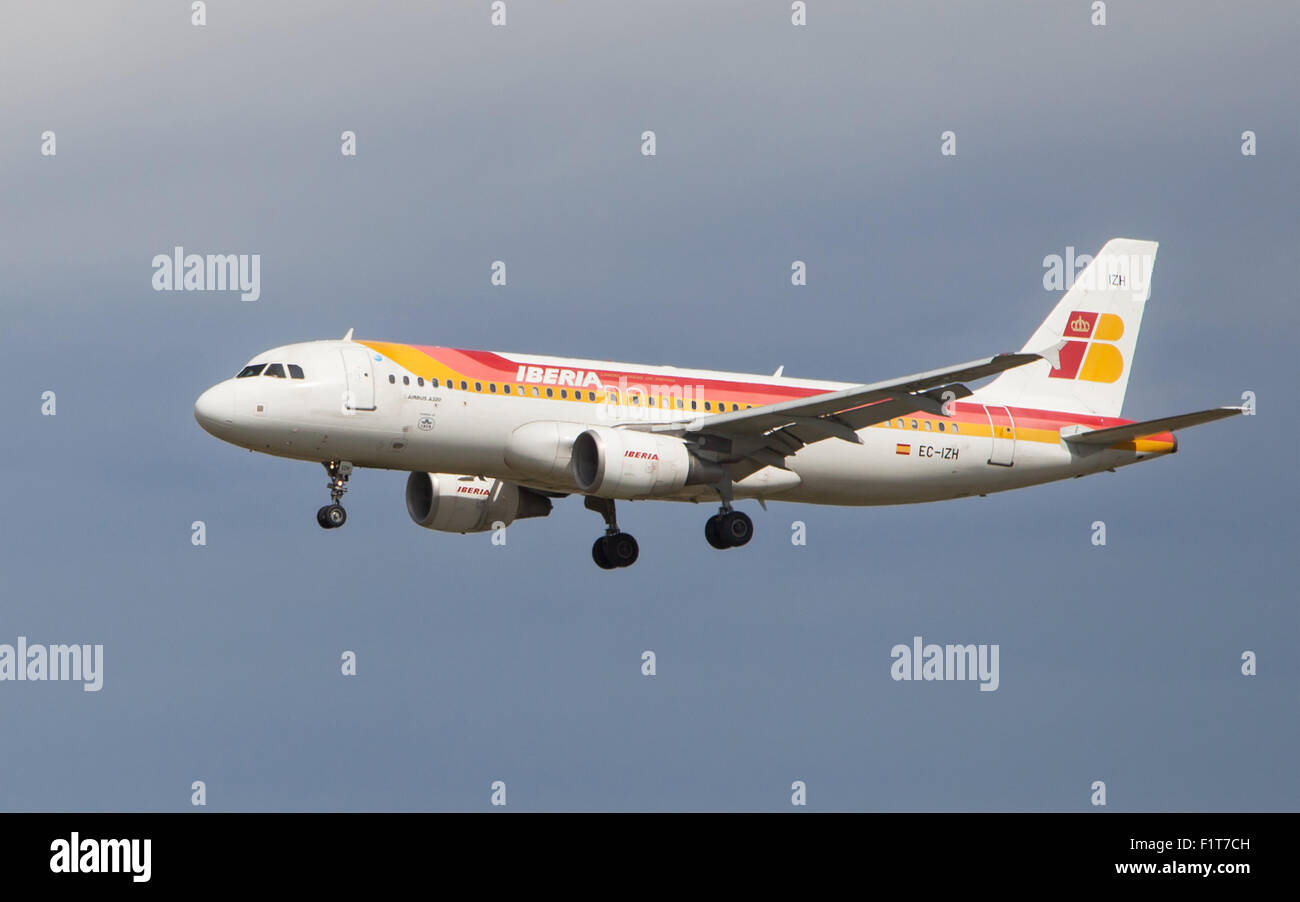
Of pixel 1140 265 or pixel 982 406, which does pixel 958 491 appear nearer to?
pixel 982 406

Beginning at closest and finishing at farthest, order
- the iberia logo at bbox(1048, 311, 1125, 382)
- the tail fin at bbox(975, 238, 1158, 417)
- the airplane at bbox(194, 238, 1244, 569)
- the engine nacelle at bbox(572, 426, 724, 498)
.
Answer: the airplane at bbox(194, 238, 1244, 569), the engine nacelle at bbox(572, 426, 724, 498), the tail fin at bbox(975, 238, 1158, 417), the iberia logo at bbox(1048, 311, 1125, 382)

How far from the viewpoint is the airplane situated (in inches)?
2057

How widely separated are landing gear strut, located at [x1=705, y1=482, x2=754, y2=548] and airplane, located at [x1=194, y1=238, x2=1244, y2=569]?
0.05 meters

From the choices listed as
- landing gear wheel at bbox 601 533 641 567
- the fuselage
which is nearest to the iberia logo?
the fuselage

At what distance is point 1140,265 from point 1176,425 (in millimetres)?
11125

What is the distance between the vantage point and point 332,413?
170 ft

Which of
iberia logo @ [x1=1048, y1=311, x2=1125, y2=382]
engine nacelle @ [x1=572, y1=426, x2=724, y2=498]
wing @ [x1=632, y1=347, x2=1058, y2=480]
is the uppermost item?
iberia logo @ [x1=1048, y1=311, x2=1125, y2=382]

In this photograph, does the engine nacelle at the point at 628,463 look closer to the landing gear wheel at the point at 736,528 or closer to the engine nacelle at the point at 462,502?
the landing gear wheel at the point at 736,528

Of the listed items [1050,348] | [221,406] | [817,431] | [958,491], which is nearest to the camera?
[221,406]

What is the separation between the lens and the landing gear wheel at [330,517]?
52.2m

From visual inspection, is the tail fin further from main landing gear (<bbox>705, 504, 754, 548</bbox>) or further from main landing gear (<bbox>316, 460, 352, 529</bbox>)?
main landing gear (<bbox>316, 460, 352, 529</bbox>)

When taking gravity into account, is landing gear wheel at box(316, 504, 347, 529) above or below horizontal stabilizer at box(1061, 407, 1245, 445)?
below

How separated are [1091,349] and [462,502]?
19.8m

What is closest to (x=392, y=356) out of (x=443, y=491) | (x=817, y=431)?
(x=443, y=491)
